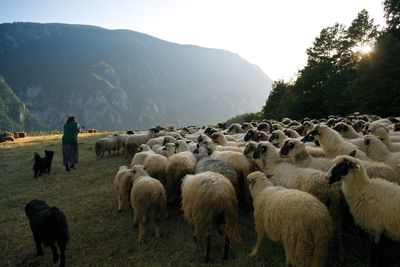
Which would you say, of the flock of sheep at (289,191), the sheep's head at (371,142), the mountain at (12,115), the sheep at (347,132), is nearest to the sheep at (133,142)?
the flock of sheep at (289,191)

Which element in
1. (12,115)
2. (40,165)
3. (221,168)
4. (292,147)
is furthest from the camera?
(12,115)

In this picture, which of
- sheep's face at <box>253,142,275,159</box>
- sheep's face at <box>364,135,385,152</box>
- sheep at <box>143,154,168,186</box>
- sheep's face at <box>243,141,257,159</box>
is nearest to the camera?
sheep's face at <box>364,135,385,152</box>

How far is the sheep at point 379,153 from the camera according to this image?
7615mm

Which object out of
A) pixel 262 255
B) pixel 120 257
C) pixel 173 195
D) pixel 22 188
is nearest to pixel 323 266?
pixel 262 255

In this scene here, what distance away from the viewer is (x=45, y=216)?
7.00m

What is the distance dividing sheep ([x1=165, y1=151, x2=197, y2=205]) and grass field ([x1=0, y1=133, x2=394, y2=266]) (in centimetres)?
58

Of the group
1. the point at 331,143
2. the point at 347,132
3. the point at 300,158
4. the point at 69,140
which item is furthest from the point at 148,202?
the point at 69,140

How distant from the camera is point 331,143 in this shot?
870 cm

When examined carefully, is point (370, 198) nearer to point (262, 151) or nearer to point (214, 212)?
point (214, 212)

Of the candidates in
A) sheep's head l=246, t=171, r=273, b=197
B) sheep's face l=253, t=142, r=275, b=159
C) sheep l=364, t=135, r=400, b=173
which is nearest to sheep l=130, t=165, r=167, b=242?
sheep's head l=246, t=171, r=273, b=197

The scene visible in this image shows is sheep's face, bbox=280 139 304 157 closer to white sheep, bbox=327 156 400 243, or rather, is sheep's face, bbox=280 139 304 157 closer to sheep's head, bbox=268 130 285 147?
white sheep, bbox=327 156 400 243

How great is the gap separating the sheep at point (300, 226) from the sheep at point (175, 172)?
3.69m

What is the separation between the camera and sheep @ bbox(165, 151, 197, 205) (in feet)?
30.8

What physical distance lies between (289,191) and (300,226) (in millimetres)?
860
